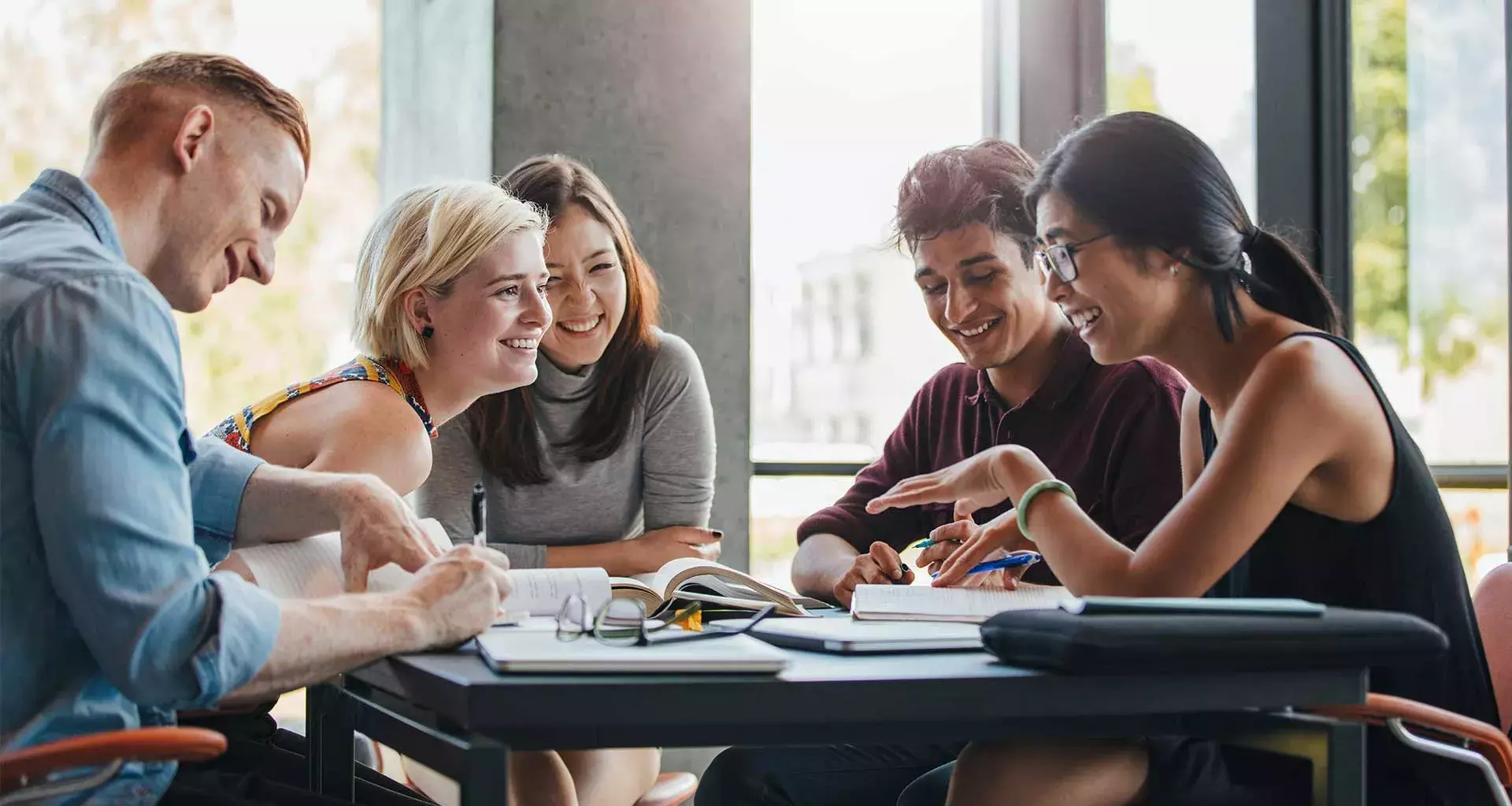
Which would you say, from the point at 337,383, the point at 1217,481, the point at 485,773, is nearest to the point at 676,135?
the point at 337,383

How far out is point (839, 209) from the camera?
410 centimetres

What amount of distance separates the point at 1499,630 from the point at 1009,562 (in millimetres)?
654

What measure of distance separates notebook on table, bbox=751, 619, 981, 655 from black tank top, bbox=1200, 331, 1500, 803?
48 centimetres

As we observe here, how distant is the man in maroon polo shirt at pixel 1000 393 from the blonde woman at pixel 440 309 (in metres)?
0.67

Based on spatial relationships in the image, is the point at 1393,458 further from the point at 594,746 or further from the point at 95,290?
the point at 95,290

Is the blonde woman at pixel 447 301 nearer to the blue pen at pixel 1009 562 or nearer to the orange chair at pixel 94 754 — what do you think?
the blue pen at pixel 1009 562

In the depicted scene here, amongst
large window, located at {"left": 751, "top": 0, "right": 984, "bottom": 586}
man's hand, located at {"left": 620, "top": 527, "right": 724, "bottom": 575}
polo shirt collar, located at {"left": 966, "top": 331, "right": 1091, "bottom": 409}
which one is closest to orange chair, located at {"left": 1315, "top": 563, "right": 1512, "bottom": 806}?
polo shirt collar, located at {"left": 966, "top": 331, "right": 1091, "bottom": 409}

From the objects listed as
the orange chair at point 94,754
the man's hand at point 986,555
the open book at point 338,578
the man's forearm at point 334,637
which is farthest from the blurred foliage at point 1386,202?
the orange chair at point 94,754

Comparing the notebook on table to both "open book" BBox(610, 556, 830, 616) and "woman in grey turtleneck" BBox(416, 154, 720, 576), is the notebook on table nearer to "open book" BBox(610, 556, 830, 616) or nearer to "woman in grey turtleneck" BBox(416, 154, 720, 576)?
"open book" BBox(610, 556, 830, 616)

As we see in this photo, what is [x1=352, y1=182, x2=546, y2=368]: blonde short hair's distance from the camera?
7.68ft

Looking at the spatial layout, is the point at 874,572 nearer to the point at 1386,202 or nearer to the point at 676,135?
the point at 676,135

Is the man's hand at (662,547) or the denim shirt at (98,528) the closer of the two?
the denim shirt at (98,528)

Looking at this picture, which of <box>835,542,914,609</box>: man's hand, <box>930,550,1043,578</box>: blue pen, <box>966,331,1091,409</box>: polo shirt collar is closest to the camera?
<box>930,550,1043,578</box>: blue pen

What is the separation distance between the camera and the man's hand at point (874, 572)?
6.68 ft
